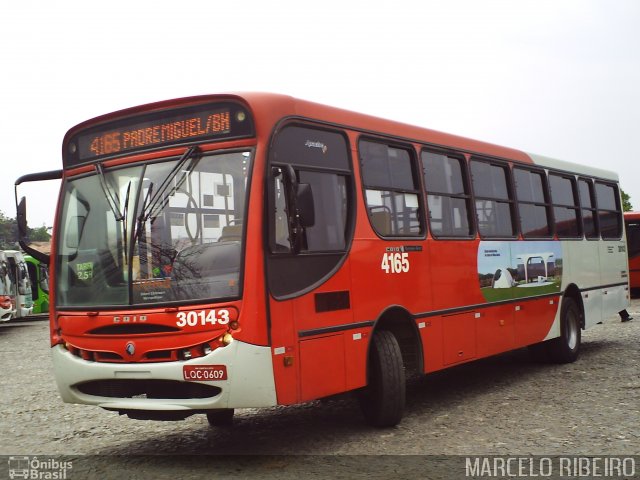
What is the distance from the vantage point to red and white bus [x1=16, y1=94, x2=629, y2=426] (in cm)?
642

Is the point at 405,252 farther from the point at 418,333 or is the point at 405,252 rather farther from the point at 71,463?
the point at 71,463

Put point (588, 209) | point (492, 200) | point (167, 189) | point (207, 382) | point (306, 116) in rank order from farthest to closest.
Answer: point (588, 209)
point (492, 200)
point (306, 116)
point (167, 189)
point (207, 382)

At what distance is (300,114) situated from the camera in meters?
7.14

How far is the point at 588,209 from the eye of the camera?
13.7m

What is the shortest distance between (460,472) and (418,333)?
2376 millimetres

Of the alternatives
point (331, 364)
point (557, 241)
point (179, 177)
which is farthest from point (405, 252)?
point (557, 241)

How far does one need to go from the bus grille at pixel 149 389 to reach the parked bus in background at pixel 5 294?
66.8 feet

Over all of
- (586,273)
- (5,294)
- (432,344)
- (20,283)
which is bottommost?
(432,344)

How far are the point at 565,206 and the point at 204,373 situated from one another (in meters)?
8.27

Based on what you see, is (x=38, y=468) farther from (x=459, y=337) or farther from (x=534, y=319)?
(x=534, y=319)

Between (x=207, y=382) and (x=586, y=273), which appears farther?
(x=586, y=273)

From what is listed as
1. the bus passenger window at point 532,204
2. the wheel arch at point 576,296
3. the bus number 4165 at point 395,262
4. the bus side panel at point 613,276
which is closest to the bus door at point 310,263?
the bus number 4165 at point 395,262

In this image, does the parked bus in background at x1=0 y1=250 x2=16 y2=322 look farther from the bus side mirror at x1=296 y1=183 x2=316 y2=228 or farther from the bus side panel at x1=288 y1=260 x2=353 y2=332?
the bus side mirror at x1=296 y1=183 x2=316 y2=228

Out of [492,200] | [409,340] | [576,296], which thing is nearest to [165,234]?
[409,340]
